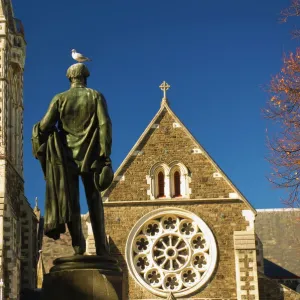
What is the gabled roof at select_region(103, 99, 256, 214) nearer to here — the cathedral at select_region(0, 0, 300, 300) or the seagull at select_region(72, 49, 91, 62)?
the cathedral at select_region(0, 0, 300, 300)

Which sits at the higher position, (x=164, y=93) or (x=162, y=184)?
(x=164, y=93)

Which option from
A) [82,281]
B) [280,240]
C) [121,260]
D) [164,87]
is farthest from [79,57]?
[280,240]

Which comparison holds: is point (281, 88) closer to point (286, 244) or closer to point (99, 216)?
point (99, 216)

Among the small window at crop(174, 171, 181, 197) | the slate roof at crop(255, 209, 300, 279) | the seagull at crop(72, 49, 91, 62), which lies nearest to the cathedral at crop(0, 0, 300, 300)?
the small window at crop(174, 171, 181, 197)

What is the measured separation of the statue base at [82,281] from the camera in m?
8.55

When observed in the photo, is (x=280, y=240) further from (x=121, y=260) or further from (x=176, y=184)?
(x=121, y=260)

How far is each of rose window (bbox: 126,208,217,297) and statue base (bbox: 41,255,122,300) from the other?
60.2 feet

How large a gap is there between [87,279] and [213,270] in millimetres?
18692

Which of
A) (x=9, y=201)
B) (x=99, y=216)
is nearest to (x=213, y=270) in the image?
(x=9, y=201)

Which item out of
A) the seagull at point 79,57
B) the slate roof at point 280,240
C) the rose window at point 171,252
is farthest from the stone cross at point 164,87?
the seagull at point 79,57

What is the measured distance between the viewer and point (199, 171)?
2802 cm

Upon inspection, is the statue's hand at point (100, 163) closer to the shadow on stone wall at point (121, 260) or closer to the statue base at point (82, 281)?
the statue base at point (82, 281)

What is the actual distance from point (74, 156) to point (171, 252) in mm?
18592

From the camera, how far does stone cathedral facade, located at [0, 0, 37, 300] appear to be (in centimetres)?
3020
